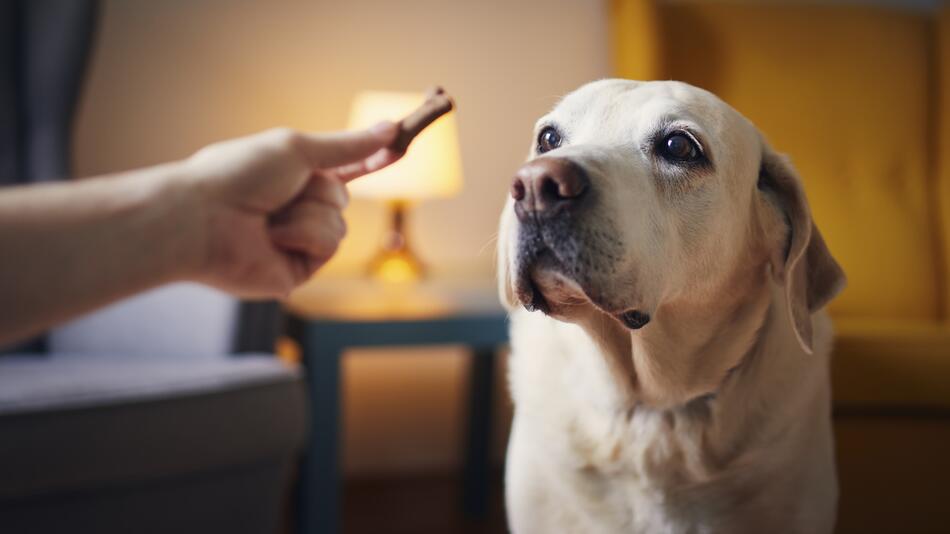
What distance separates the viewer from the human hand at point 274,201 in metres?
0.87

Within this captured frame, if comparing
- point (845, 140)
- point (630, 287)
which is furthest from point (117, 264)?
point (845, 140)

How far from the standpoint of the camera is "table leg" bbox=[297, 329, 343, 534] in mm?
2223

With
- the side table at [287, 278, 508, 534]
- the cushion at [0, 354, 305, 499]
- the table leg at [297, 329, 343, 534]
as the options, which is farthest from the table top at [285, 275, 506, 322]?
the cushion at [0, 354, 305, 499]

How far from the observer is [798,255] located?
3.90 feet

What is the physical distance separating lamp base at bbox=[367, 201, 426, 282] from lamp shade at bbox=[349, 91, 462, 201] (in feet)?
0.69

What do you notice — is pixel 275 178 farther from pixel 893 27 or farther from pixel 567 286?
pixel 893 27

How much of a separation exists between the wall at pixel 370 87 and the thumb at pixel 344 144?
227cm

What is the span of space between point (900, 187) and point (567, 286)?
6.21 feet

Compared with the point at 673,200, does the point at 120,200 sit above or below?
above

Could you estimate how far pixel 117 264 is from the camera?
77 centimetres

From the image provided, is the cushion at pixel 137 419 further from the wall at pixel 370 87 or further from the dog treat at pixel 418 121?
the wall at pixel 370 87

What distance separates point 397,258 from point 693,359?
1.89 meters

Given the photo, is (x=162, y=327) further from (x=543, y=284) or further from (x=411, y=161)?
(x=543, y=284)

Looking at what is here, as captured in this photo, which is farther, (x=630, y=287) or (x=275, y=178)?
(x=630, y=287)
